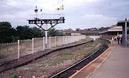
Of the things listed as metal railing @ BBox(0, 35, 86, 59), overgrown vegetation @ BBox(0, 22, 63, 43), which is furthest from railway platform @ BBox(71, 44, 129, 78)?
overgrown vegetation @ BBox(0, 22, 63, 43)

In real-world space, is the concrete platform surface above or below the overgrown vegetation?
below

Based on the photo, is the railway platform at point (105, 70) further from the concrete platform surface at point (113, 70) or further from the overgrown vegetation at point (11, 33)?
the overgrown vegetation at point (11, 33)

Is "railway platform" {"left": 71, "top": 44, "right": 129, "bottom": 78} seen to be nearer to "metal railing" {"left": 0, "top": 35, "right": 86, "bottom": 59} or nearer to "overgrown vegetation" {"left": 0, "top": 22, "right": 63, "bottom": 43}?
"metal railing" {"left": 0, "top": 35, "right": 86, "bottom": 59}

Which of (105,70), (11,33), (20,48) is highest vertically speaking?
(11,33)

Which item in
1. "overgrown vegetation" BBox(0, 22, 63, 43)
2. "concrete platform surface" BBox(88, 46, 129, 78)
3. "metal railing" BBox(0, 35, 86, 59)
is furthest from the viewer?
"overgrown vegetation" BBox(0, 22, 63, 43)

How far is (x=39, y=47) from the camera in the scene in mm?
41625

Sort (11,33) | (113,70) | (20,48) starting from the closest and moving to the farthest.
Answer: (113,70) < (20,48) < (11,33)

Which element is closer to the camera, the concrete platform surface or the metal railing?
the concrete platform surface

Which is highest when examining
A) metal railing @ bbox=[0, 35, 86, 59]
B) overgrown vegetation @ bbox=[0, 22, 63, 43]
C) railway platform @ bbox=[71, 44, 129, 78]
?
overgrown vegetation @ bbox=[0, 22, 63, 43]

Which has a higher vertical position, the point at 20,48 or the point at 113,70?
the point at 20,48

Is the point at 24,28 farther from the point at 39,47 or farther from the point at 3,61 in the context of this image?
the point at 3,61

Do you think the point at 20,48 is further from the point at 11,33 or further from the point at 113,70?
the point at 11,33

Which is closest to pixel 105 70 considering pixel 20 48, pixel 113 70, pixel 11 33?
pixel 113 70

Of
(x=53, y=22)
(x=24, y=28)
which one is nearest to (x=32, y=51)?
(x=24, y=28)
